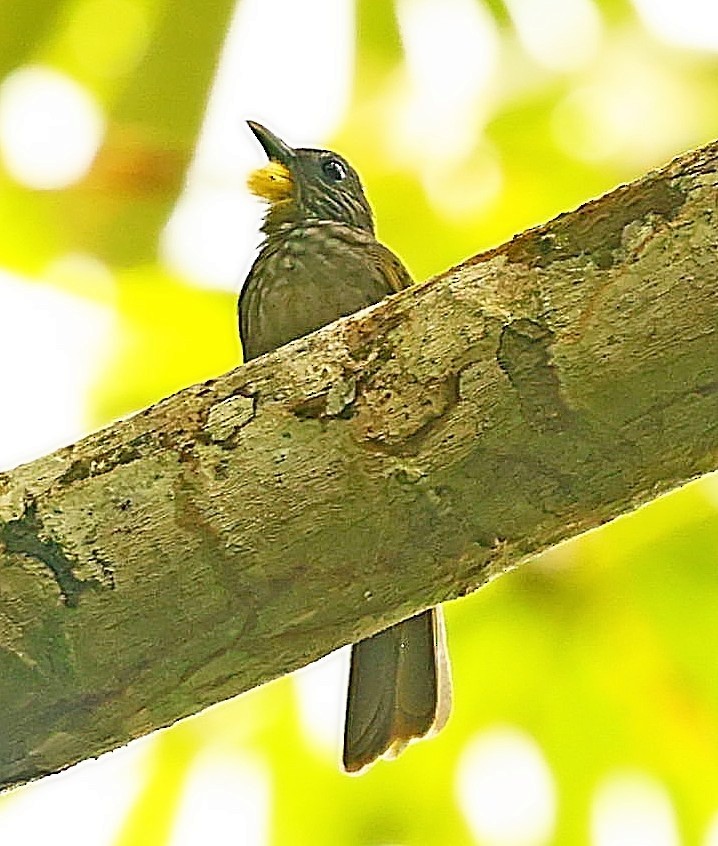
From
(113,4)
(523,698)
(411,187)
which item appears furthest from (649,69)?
(523,698)

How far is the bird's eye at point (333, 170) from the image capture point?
288 centimetres

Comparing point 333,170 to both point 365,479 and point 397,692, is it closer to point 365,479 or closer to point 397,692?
point 397,692

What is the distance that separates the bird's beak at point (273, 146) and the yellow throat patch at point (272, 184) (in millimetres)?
28

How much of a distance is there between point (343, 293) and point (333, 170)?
1.56ft

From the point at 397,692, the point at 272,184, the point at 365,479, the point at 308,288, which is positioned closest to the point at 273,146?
the point at 272,184

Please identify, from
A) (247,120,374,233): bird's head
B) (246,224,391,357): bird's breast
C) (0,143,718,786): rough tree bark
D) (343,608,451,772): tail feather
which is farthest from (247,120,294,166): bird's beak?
(0,143,718,786): rough tree bark

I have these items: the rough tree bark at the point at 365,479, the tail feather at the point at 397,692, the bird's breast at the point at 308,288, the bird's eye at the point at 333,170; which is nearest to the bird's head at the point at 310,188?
the bird's eye at the point at 333,170

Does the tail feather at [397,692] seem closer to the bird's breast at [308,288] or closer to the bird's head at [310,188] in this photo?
the bird's breast at [308,288]

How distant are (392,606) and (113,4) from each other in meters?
1.51

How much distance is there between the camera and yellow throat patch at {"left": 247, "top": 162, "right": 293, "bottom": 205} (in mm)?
2861

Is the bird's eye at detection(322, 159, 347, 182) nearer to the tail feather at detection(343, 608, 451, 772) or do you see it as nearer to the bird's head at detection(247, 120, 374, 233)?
the bird's head at detection(247, 120, 374, 233)

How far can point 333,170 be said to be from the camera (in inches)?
114

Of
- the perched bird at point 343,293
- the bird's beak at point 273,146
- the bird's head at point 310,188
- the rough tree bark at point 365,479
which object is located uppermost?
the bird's beak at point 273,146

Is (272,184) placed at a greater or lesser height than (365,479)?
greater
